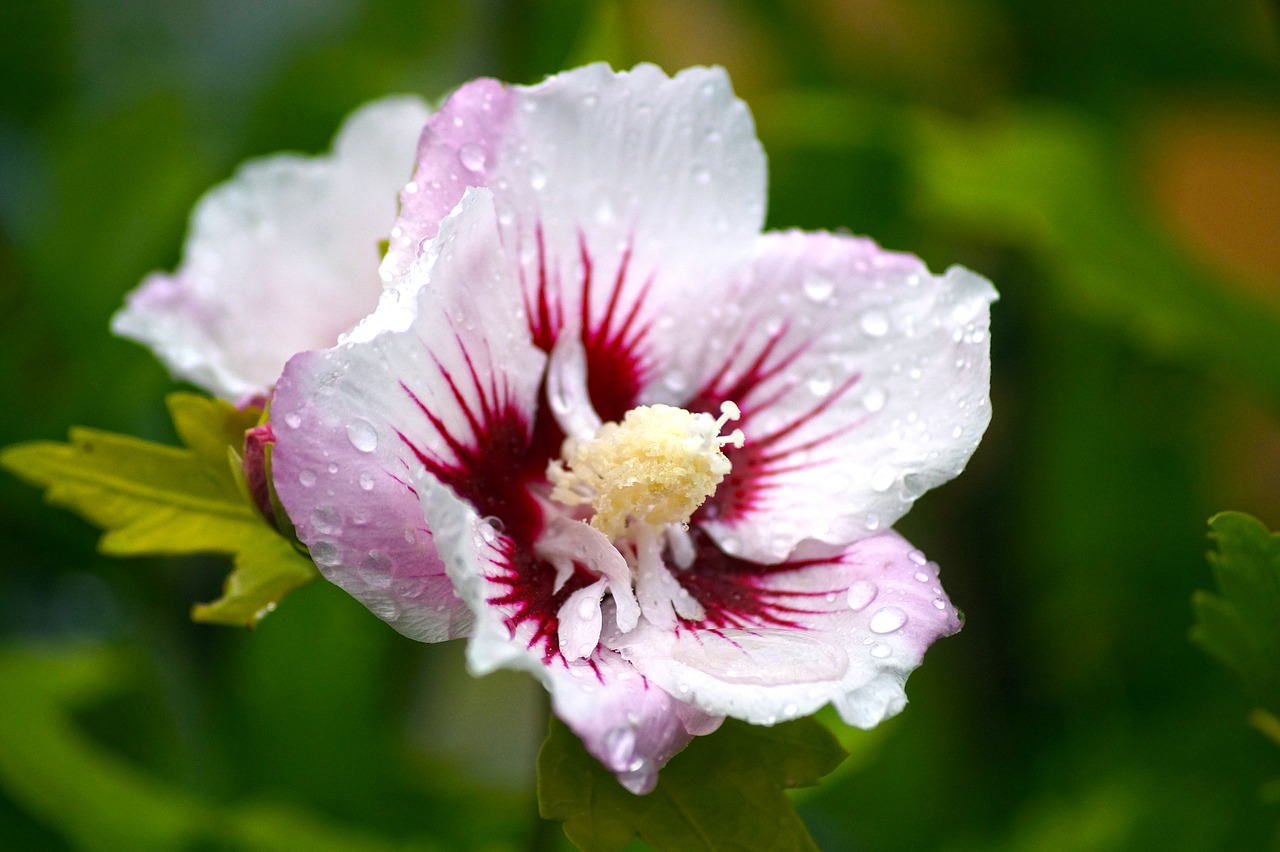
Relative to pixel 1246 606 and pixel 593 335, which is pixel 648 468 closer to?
pixel 593 335

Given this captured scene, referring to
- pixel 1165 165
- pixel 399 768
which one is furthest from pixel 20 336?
pixel 1165 165

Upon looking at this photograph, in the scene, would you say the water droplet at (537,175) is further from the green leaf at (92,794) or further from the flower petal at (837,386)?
the green leaf at (92,794)

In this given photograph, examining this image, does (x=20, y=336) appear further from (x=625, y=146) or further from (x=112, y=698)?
(x=625, y=146)

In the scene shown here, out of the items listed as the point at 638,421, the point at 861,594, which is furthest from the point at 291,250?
the point at 861,594

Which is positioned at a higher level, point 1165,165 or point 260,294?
point 260,294

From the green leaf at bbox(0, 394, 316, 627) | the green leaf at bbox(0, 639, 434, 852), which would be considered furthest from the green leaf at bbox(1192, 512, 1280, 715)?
the green leaf at bbox(0, 639, 434, 852)

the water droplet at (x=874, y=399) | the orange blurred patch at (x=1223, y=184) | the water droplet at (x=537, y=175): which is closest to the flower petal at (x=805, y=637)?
the water droplet at (x=874, y=399)
